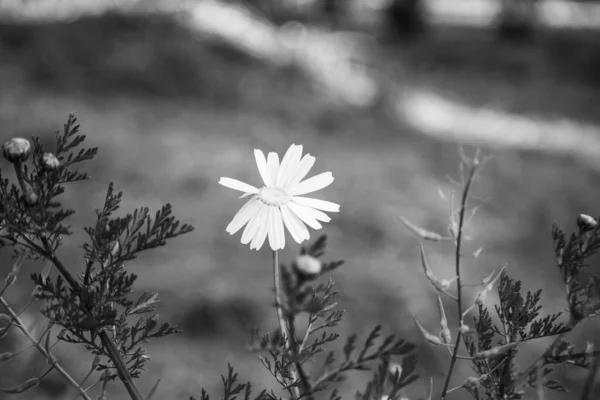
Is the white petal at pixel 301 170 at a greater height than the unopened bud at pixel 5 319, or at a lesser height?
greater

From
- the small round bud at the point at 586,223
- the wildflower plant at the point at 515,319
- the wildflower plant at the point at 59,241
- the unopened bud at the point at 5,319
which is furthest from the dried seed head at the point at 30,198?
the small round bud at the point at 586,223

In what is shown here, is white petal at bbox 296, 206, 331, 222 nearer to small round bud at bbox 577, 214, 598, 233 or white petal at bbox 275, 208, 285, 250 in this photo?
white petal at bbox 275, 208, 285, 250

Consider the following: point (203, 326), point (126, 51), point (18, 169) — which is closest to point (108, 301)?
point (18, 169)

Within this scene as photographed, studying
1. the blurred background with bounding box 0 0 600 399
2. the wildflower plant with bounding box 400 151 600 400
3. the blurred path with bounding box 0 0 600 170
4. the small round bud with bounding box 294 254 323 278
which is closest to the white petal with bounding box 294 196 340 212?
the wildflower plant with bounding box 400 151 600 400

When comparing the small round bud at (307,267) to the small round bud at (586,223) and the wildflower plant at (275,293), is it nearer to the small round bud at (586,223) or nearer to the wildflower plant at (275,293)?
the wildflower plant at (275,293)

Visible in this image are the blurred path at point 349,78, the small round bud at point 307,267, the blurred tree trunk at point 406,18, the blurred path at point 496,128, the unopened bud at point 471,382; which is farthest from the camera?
the blurred tree trunk at point 406,18

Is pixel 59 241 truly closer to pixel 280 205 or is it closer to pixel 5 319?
pixel 5 319
